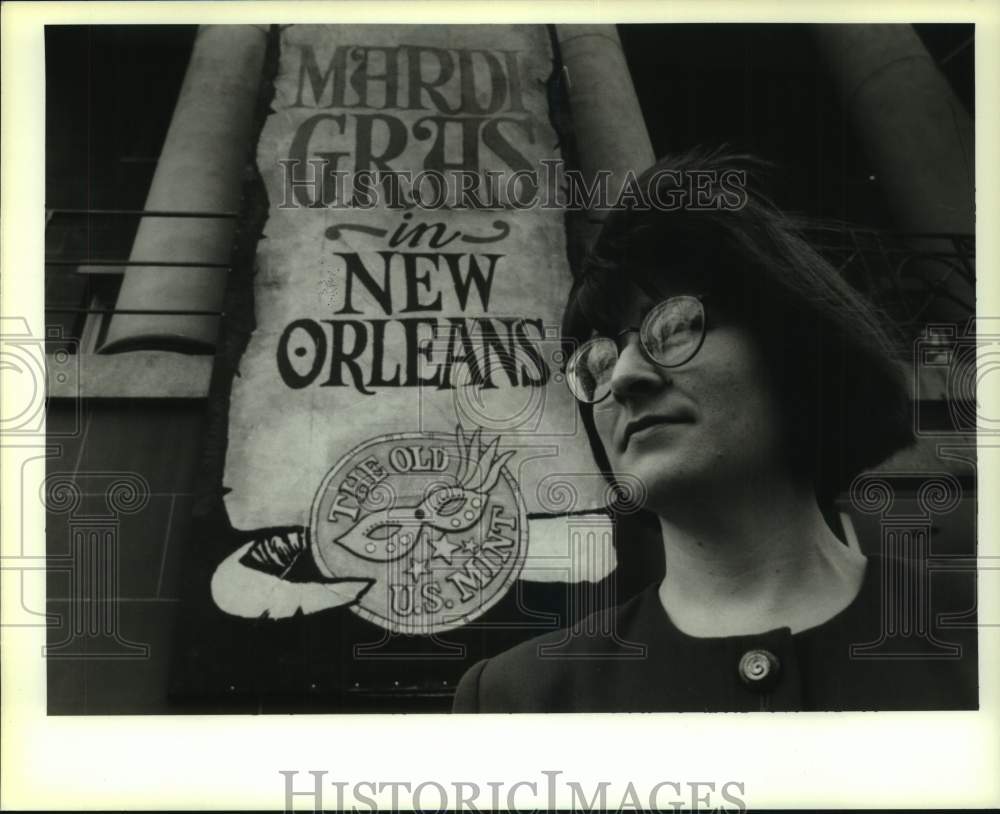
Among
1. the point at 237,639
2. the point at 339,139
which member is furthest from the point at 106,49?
the point at 237,639

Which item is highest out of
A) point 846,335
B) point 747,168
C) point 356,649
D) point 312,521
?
point 747,168

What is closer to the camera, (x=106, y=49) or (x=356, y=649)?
(x=356, y=649)

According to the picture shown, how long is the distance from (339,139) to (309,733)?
338 centimetres

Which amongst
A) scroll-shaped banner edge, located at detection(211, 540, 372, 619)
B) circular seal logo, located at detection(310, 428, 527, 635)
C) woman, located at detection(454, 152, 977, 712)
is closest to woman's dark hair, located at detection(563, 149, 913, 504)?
woman, located at detection(454, 152, 977, 712)

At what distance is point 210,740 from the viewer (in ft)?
25.4

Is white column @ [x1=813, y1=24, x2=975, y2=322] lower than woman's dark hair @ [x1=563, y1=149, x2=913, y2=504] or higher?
higher

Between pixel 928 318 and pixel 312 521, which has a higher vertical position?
pixel 928 318

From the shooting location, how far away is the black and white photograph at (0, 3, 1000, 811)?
776cm

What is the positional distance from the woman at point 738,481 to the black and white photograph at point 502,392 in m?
0.02

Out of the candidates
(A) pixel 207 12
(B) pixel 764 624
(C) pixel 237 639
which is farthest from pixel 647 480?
(A) pixel 207 12

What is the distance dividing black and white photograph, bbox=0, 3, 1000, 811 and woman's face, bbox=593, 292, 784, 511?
0.06 ft

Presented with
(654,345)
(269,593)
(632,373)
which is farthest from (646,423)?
(269,593)

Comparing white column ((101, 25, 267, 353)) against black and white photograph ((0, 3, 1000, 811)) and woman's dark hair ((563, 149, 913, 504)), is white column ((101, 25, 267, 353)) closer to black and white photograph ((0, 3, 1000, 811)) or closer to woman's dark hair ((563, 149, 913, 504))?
black and white photograph ((0, 3, 1000, 811))

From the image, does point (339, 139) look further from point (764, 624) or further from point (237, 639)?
point (764, 624)
